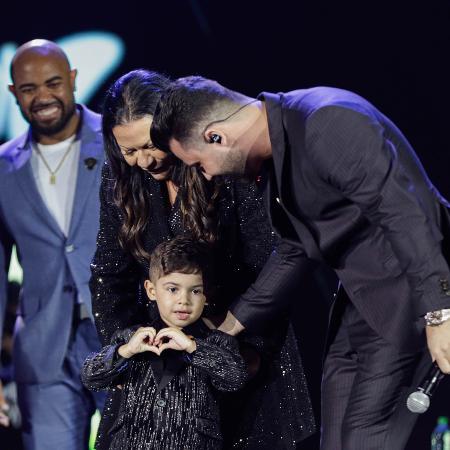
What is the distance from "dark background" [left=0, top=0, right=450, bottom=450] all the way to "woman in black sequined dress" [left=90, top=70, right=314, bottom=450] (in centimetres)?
137

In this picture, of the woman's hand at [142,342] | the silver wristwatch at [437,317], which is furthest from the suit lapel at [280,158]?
the woman's hand at [142,342]

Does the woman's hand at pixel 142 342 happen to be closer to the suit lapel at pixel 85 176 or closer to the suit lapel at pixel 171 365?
the suit lapel at pixel 171 365

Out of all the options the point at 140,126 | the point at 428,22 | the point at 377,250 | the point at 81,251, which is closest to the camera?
the point at 377,250

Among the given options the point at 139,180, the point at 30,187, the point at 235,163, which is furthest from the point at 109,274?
the point at 30,187

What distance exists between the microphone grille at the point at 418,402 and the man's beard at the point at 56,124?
212 cm

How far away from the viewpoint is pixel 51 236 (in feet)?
12.8

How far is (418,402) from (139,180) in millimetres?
1024

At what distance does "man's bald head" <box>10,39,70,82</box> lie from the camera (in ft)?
13.1

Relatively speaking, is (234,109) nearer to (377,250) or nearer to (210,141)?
(210,141)

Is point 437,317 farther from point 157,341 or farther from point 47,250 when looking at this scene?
point 47,250

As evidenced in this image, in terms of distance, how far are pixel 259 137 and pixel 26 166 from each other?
5.88 feet

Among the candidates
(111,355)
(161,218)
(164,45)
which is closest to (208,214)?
(161,218)

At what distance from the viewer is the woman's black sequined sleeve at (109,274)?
2.93 metres

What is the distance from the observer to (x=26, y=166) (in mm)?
3982
